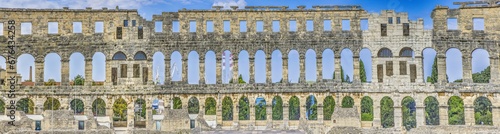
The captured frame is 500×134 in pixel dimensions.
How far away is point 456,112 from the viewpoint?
67375mm

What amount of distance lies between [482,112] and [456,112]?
2830 millimetres

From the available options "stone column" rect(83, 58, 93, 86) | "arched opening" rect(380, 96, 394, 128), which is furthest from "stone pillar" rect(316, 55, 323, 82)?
"arched opening" rect(380, 96, 394, 128)

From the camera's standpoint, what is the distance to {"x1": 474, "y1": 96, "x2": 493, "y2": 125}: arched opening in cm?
6458

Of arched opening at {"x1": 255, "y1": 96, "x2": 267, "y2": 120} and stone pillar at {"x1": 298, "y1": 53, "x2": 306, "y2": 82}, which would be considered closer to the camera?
stone pillar at {"x1": 298, "y1": 53, "x2": 306, "y2": 82}

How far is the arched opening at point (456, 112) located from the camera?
214ft

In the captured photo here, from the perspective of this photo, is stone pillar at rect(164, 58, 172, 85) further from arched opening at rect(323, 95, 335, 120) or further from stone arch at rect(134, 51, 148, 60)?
arched opening at rect(323, 95, 335, 120)

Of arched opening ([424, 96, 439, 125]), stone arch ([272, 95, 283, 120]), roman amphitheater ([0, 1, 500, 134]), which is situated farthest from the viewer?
arched opening ([424, 96, 439, 125])

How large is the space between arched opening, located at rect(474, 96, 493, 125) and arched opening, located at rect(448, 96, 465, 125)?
1.29 m

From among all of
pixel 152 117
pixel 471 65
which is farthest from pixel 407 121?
pixel 152 117

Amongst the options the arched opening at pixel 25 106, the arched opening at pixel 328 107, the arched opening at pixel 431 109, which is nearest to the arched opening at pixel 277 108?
the arched opening at pixel 328 107

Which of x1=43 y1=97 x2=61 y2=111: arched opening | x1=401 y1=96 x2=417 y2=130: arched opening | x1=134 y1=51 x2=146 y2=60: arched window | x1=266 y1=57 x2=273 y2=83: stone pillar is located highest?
x1=134 y1=51 x2=146 y2=60: arched window

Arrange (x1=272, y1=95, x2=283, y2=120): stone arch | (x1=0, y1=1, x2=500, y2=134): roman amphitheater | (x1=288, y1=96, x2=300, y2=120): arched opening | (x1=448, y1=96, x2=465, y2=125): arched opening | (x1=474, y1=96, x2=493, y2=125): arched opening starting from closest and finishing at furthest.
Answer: (x1=0, y1=1, x2=500, y2=134): roman amphitheater
(x1=474, y1=96, x2=493, y2=125): arched opening
(x1=448, y1=96, x2=465, y2=125): arched opening
(x1=272, y1=95, x2=283, y2=120): stone arch
(x1=288, y1=96, x2=300, y2=120): arched opening

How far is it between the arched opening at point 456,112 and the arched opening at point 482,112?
1294 mm

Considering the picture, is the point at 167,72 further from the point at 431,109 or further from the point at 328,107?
the point at 431,109
